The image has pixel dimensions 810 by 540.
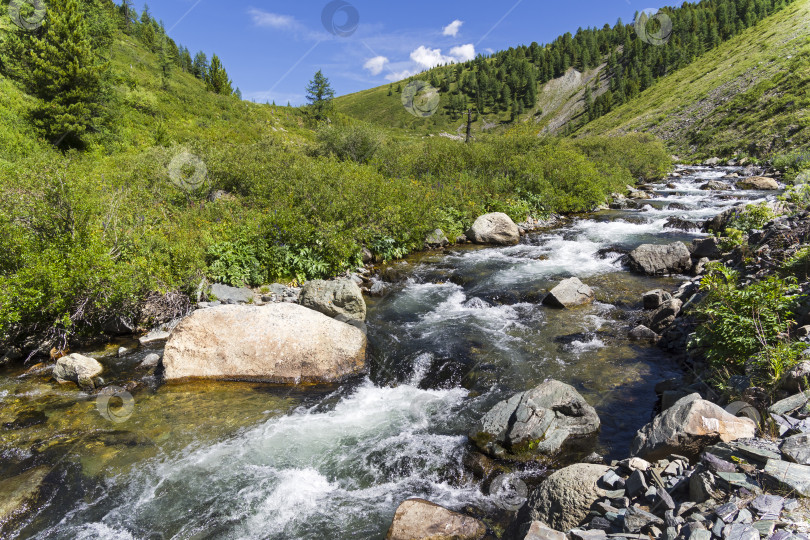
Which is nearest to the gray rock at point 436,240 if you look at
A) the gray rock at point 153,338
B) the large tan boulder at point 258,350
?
the large tan boulder at point 258,350

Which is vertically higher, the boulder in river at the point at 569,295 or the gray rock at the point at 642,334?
the boulder in river at the point at 569,295

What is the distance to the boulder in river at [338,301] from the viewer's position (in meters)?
12.4

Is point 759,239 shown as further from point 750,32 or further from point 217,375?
point 750,32

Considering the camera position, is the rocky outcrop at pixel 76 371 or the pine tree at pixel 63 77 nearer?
the rocky outcrop at pixel 76 371

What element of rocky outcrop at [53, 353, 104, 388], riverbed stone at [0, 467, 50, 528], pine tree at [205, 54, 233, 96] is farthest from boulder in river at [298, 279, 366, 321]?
pine tree at [205, 54, 233, 96]

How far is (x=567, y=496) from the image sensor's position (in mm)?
5055

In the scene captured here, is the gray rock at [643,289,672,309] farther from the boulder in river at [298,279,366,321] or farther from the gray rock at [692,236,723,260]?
the boulder in river at [298,279,366,321]

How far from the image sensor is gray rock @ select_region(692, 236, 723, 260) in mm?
15545

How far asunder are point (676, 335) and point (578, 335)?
240cm

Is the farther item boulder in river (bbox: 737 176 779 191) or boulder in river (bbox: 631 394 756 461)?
boulder in river (bbox: 737 176 779 191)

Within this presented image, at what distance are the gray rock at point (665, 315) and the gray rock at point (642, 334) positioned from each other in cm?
31

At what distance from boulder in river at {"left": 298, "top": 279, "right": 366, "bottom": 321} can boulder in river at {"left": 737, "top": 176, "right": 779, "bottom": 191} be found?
39.4 m

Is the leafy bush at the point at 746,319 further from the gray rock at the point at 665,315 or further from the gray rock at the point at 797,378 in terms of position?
the gray rock at the point at 665,315

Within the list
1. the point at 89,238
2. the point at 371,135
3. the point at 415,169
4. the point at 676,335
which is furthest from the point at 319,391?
the point at 371,135
